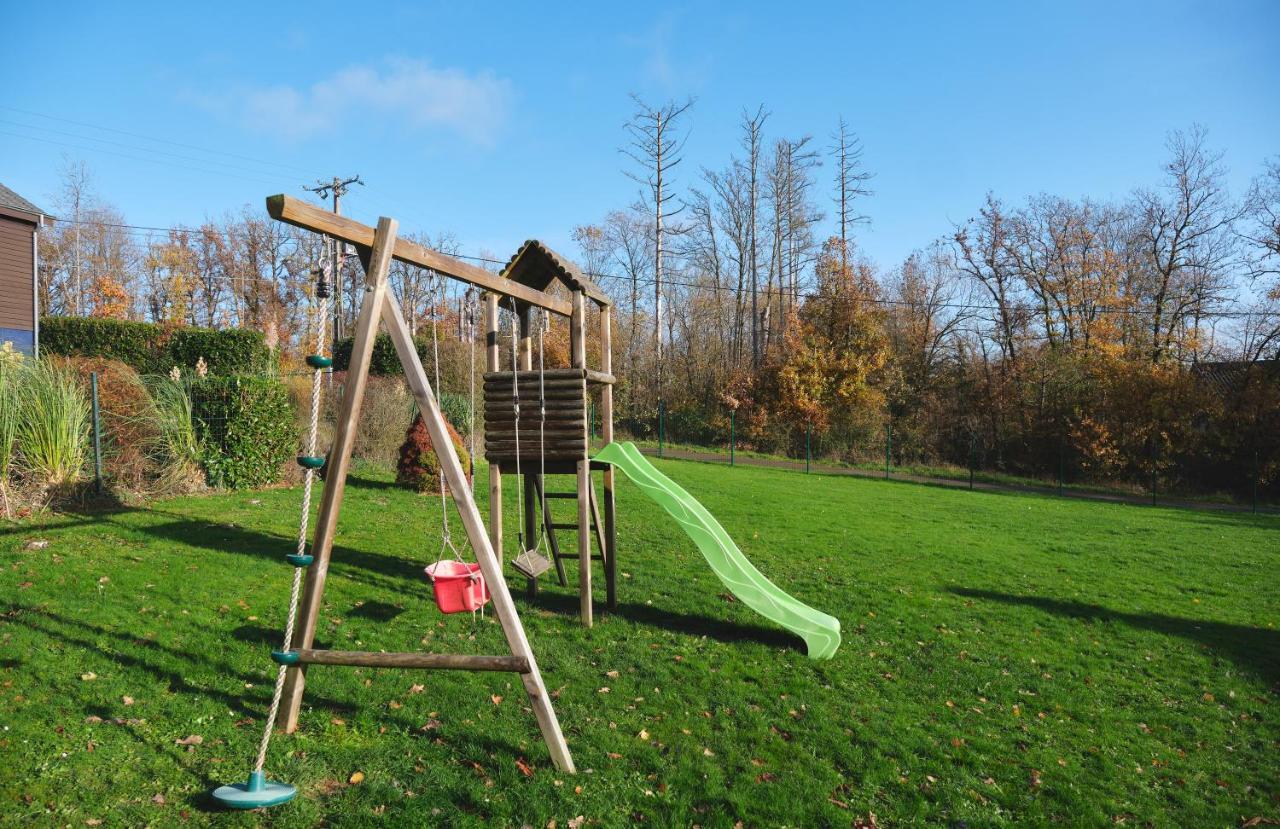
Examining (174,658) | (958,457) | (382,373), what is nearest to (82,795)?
(174,658)

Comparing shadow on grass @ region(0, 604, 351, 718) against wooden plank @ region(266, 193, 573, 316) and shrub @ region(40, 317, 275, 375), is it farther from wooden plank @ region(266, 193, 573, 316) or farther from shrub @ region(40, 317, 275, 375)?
shrub @ region(40, 317, 275, 375)

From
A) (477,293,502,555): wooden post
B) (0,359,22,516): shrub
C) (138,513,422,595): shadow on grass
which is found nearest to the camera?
(477,293,502,555): wooden post

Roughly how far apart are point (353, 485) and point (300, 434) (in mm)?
1364

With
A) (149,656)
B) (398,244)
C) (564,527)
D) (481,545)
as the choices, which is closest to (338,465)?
(481,545)

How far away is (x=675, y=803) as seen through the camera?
141 inches

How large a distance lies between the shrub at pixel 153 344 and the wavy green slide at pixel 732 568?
51.0 feet

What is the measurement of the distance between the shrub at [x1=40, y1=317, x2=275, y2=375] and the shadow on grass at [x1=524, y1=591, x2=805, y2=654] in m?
15.5

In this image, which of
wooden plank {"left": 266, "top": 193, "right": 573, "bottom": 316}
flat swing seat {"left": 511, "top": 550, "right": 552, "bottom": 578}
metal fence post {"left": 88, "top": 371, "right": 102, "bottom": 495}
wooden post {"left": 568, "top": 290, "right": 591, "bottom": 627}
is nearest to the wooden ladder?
wooden post {"left": 568, "top": 290, "right": 591, "bottom": 627}

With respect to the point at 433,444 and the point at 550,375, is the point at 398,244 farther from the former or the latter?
the point at 550,375

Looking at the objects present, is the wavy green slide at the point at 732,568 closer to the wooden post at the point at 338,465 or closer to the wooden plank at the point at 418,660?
the wooden plank at the point at 418,660

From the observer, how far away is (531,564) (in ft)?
19.3

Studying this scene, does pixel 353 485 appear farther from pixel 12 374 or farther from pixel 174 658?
pixel 174 658

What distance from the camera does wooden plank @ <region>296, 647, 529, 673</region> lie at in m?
3.81

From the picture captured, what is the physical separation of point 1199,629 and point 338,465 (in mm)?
8189
